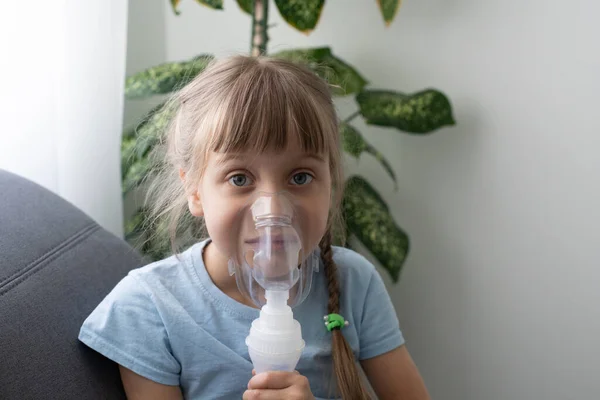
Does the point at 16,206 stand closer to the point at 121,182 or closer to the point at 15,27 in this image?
the point at 15,27

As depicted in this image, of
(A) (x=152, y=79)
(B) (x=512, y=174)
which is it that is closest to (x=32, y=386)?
(A) (x=152, y=79)

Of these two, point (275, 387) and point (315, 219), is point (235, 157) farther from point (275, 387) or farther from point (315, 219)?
point (275, 387)

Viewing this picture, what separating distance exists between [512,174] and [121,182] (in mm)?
926

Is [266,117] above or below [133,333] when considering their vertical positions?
above

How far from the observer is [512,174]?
1.62 m

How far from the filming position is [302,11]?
1412 mm

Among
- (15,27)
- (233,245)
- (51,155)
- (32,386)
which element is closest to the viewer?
(32,386)

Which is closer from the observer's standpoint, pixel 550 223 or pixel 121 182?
pixel 121 182

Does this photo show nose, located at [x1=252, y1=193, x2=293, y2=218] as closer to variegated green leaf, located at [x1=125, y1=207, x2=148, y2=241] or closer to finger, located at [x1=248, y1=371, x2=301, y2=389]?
finger, located at [x1=248, y1=371, x2=301, y2=389]

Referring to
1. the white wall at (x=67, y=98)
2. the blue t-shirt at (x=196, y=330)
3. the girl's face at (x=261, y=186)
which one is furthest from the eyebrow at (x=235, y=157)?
the white wall at (x=67, y=98)

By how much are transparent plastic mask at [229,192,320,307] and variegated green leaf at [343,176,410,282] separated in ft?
1.96

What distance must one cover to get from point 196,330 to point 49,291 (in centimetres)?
21

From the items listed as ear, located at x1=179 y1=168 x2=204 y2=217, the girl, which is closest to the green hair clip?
the girl

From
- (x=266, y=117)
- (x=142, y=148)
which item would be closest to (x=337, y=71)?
(x=142, y=148)
